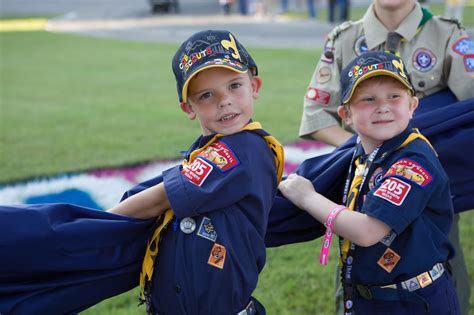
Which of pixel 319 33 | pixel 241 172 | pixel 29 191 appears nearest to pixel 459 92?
pixel 241 172

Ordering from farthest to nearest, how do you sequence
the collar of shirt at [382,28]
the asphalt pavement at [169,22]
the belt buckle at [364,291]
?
the asphalt pavement at [169,22] < the collar of shirt at [382,28] < the belt buckle at [364,291]

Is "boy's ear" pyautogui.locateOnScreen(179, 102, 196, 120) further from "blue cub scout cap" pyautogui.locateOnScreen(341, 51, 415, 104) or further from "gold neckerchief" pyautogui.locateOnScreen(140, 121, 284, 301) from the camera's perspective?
"blue cub scout cap" pyautogui.locateOnScreen(341, 51, 415, 104)

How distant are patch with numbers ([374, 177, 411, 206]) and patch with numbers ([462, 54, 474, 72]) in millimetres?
997

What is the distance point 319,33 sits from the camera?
63.4ft

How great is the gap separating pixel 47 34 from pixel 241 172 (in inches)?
810

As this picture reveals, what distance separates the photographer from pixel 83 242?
2.32 m

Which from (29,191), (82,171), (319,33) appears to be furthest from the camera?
(319,33)

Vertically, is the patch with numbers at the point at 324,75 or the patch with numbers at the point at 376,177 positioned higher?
the patch with numbers at the point at 324,75

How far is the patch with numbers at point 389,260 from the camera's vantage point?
8.19 ft

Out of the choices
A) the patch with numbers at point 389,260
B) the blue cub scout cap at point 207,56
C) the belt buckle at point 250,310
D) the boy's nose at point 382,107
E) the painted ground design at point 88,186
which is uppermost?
the blue cub scout cap at point 207,56

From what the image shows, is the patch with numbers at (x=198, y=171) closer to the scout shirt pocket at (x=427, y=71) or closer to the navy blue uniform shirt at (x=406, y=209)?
the navy blue uniform shirt at (x=406, y=209)

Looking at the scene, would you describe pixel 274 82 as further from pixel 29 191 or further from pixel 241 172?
pixel 241 172

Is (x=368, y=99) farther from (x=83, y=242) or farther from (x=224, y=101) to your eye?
(x=83, y=242)

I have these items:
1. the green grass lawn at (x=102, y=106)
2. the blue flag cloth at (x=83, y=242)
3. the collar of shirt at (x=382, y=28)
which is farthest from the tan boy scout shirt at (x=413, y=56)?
the green grass lawn at (x=102, y=106)
